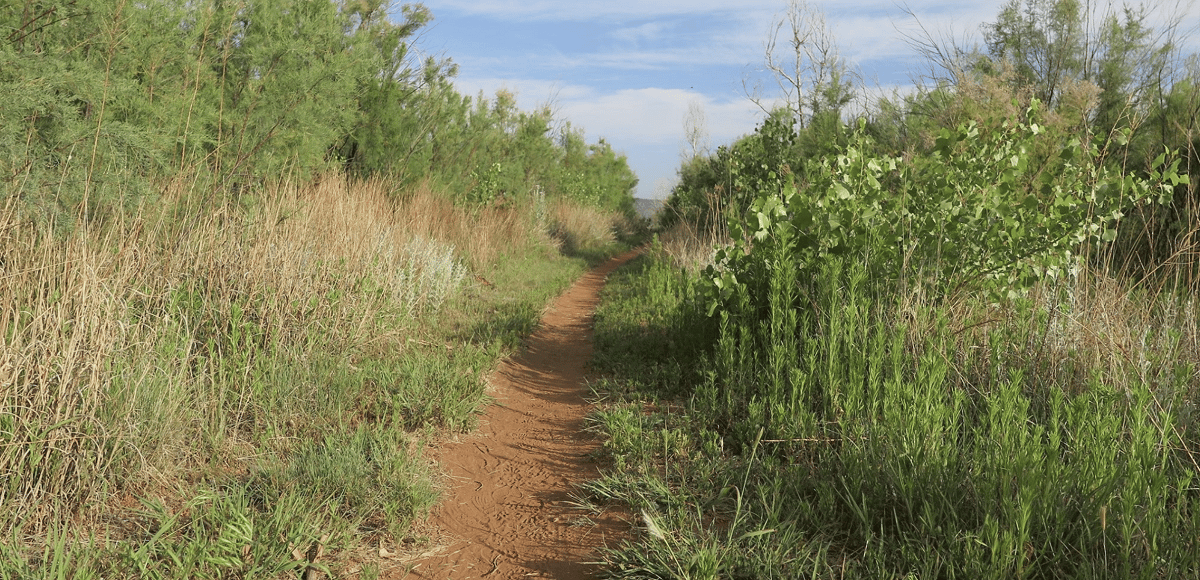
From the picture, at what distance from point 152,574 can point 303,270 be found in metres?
2.71

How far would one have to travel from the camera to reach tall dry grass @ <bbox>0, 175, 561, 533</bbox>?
3258 millimetres

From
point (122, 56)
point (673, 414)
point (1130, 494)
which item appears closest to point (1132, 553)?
point (1130, 494)

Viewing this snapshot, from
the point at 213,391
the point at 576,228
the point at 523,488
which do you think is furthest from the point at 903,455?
the point at 576,228

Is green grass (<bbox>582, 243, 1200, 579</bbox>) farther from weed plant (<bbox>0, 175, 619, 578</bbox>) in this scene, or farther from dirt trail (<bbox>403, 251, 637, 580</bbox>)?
weed plant (<bbox>0, 175, 619, 578</bbox>)

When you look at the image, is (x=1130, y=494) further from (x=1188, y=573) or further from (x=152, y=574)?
(x=152, y=574)

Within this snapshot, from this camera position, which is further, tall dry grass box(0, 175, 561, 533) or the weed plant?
tall dry grass box(0, 175, 561, 533)

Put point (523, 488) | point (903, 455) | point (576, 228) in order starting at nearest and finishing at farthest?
point (903, 455), point (523, 488), point (576, 228)

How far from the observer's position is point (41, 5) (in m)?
5.51

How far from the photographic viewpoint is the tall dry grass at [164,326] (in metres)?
3.26

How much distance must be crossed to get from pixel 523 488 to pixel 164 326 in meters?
2.10

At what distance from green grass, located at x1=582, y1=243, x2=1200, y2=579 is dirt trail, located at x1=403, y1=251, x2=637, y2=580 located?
202 millimetres

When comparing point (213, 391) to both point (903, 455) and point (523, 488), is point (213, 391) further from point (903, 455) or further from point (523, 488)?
point (903, 455)

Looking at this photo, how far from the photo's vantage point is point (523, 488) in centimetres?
407

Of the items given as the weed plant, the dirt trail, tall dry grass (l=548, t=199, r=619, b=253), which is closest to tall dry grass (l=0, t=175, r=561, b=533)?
the weed plant
